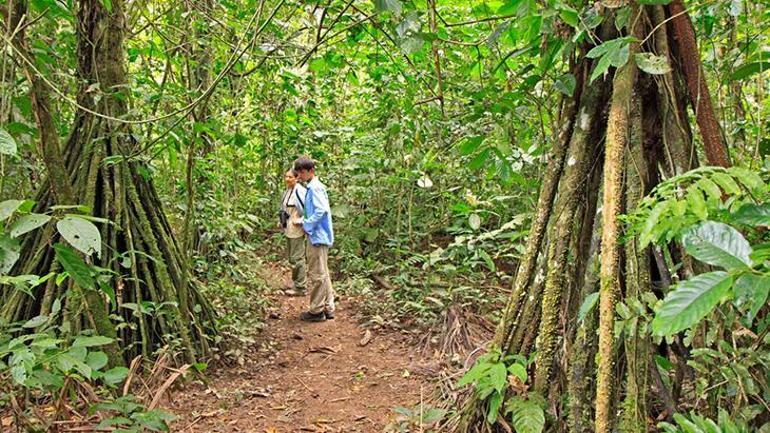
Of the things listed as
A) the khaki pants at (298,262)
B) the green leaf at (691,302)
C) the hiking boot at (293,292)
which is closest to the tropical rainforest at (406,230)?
the green leaf at (691,302)

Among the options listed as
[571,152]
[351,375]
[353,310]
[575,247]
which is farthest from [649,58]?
[353,310]

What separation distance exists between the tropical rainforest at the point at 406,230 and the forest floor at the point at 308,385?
0.08 ft

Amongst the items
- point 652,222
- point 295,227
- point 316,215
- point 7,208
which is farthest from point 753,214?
point 295,227

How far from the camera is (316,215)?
508cm

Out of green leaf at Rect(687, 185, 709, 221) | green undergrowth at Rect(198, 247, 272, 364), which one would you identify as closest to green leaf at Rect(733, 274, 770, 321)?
green leaf at Rect(687, 185, 709, 221)

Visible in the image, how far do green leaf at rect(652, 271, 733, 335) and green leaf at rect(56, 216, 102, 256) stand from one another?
127 centimetres

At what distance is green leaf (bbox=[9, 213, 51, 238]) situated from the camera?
1.32 m

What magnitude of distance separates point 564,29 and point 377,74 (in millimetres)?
2959

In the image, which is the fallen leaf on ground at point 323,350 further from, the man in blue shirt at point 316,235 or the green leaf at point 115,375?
the green leaf at point 115,375

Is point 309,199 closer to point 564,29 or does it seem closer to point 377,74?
point 377,74

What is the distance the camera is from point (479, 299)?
15.8ft

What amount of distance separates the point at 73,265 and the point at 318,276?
3676 millimetres

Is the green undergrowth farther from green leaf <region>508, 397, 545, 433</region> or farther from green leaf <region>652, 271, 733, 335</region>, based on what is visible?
green leaf <region>652, 271, 733, 335</region>

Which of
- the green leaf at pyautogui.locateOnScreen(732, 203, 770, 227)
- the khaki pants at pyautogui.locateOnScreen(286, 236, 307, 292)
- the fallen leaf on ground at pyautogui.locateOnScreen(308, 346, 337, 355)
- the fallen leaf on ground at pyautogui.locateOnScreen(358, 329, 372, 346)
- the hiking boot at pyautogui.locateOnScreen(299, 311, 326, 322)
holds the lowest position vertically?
the fallen leaf on ground at pyautogui.locateOnScreen(308, 346, 337, 355)
